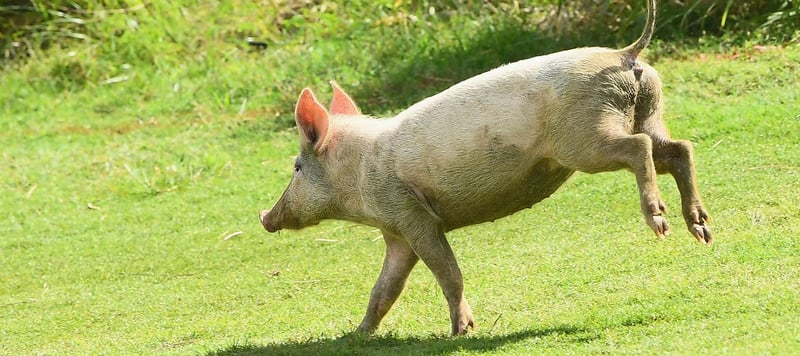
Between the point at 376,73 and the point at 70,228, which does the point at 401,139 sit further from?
the point at 376,73

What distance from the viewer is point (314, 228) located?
9000 mm

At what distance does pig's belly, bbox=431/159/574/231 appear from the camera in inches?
239

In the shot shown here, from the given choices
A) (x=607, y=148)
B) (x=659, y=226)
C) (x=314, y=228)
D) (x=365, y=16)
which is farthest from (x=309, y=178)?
(x=365, y=16)

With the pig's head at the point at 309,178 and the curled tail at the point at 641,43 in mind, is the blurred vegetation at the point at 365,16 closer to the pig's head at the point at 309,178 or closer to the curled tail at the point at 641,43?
the curled tail at the point at 641,43

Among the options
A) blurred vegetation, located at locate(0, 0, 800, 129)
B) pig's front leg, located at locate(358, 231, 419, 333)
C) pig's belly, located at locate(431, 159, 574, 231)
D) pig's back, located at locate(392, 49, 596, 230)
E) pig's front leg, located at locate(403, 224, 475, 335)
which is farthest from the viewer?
blurred vegetation, located at locate(0, 0, 800, 129)

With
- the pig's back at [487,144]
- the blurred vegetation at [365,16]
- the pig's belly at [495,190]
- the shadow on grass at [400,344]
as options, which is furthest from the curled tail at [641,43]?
the blurred vegetation at [365,16]

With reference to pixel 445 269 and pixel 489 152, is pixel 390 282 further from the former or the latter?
pixel 489 152

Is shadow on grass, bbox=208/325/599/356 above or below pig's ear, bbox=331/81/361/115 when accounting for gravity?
below

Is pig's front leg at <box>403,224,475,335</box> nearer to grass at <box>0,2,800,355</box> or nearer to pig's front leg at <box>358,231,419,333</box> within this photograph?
grass at <box>0,2,800,355</box>

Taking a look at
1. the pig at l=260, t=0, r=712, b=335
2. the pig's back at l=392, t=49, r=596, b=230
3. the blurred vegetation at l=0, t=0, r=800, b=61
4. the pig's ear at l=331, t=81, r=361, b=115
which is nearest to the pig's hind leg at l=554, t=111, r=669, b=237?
the pig at l=260, t=0, r=712, b=335

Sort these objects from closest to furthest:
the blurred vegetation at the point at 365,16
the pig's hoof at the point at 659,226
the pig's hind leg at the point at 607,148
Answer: the pig's hoof at the point at 659,226, the pig's hind leg at the point at 607,148, the blurred vegetation at the point at 365,16

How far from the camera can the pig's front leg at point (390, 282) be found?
6.60 metres

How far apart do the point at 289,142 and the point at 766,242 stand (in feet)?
16.3

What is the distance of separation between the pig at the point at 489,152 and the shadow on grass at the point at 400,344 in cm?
22
